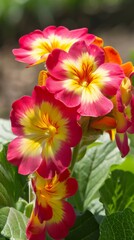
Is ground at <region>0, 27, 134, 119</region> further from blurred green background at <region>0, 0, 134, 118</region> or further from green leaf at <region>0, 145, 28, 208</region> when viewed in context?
green leaf at <region>0, 145, 28, 208</region>

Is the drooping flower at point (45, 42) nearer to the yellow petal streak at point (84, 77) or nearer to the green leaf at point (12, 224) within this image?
the yellow petal streak at point (84, 77)

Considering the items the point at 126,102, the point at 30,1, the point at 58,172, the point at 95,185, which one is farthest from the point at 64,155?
the point at 30,1

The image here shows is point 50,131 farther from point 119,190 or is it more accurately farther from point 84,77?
point 119,190

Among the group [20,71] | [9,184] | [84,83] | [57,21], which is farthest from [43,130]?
[57,21]

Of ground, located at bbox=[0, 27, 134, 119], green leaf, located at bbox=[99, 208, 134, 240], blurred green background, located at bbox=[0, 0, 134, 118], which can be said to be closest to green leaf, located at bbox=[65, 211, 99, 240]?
green leaf, located at bbox=[99, 208, 134, 240]

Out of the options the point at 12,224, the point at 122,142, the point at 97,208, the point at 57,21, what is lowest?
the point at 57,21

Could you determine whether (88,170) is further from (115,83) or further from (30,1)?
(30,1)

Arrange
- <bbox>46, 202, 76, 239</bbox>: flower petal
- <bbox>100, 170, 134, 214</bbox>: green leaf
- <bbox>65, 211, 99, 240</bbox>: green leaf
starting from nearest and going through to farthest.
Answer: <bbox>46, 202, 76, 239</bbox>: flower petal, <bbox>65, 211, 99, 240</bbox>: green leaf, <bbox>100, 170, 134, 214</bbox>: green leaf
